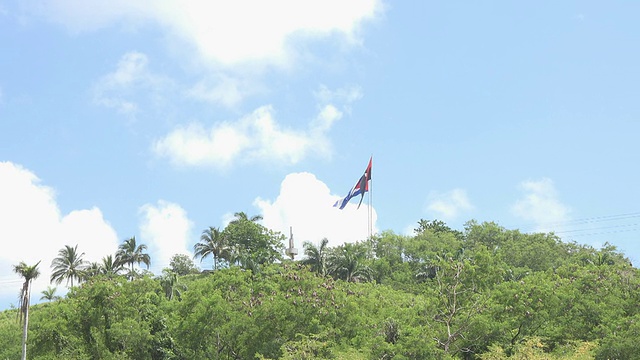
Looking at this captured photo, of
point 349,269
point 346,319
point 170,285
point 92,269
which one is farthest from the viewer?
Answer: point 92,269

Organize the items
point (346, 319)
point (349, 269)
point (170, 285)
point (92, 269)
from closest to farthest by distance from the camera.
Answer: point (346, 319) → point (170, 285) → point (349, 269) → point (92, 269)

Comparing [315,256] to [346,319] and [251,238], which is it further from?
[346,319]

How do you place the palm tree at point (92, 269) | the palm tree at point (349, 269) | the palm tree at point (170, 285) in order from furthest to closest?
1. the palm tree at point (92, 269)
2. the palm tree at point (349, 269)
3. the palm tree at point (170, 285)

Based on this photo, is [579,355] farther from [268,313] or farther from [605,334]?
[268,313]

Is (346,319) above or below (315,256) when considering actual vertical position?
below

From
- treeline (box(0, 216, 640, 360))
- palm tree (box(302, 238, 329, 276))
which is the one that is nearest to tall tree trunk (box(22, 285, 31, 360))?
treeline (box(0, 216, 640, 360))

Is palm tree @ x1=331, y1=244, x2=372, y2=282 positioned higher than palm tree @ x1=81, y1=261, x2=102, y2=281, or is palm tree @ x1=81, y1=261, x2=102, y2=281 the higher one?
palm tree @ x1=81, y1=261, x2=102, y2=281

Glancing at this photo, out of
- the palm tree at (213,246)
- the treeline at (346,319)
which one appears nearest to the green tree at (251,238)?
the palm tree at (213,246)

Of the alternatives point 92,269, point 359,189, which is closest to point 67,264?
point 92,269

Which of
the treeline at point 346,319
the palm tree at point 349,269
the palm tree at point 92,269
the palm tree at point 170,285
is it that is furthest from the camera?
the palm tree at point 92,269

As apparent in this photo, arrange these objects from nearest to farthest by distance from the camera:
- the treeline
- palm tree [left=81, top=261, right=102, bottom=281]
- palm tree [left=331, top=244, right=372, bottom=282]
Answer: the treeline → palm tree [left=331, top=244, right=372, bottom=282] → palm tree [left=81, top=261, right=102, bottom=281]

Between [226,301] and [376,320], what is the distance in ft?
34.0

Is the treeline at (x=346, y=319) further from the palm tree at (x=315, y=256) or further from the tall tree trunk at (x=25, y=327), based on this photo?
the palm tree at (x=315, y=256)

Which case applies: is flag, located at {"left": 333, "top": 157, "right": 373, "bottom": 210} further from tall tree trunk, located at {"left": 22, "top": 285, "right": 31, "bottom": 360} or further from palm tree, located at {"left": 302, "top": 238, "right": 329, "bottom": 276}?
tall tree trunk, located at {"left": 22, "top": 285, "right": 31, "bottom": 360}
